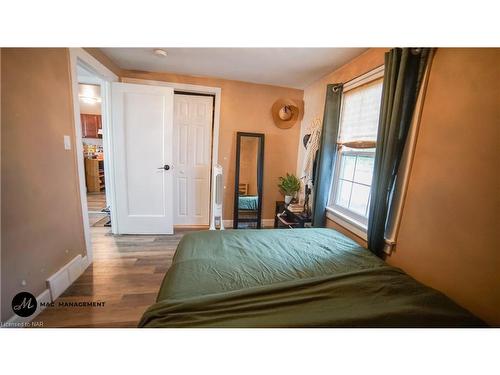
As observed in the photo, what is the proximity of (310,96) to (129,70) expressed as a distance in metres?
2.50

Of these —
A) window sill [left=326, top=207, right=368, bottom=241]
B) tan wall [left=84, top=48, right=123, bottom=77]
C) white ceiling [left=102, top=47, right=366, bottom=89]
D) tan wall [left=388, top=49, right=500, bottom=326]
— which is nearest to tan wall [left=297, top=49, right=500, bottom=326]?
tan wall [left=388, top=49, right=500, bottom=326]

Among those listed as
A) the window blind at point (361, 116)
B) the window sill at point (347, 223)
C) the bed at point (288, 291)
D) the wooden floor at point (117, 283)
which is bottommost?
the wooden floor at point (117, 283)

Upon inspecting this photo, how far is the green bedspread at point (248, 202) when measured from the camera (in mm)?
3168

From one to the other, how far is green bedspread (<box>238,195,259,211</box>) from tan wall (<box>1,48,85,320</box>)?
200 cm

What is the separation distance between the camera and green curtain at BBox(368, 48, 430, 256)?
1257mm

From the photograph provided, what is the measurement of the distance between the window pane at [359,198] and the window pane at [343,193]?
7 centimetres

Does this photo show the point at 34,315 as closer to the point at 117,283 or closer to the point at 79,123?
the point at 117,283

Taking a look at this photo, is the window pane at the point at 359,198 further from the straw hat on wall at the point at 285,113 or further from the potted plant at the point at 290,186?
the straw hat on wall at the point at 285,113

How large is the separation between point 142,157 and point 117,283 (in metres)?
1.56

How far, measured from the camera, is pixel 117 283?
1758 millimetres

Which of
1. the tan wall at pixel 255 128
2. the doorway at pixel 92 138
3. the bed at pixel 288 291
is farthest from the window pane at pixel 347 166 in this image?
the doorway at pixel 92 138

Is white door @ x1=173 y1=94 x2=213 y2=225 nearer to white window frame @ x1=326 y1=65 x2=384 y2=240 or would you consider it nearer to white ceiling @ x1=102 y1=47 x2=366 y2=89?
white ceiling @ x1=102 y1=47 x2=366 y2=89

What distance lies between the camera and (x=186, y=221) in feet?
10.6
